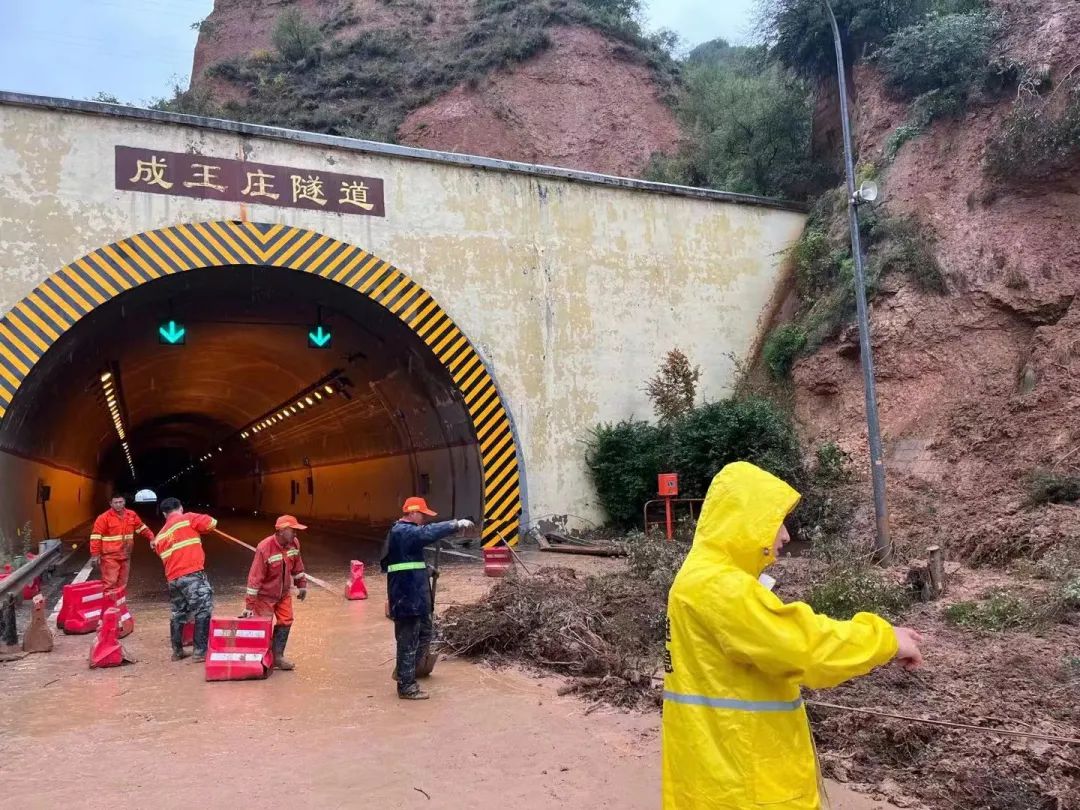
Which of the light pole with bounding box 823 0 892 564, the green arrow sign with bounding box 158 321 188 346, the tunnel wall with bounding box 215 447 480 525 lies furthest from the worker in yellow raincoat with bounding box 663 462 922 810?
the green arrow sign with bounding box 158 321 188 346

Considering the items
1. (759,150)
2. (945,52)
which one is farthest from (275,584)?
(759,150)

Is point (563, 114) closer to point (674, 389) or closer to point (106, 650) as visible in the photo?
point (674, 389)

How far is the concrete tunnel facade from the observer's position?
11.6m

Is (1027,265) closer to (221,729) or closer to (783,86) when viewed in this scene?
(783,86)

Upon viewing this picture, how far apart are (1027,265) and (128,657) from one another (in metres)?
12.9

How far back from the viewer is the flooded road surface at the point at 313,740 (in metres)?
4.39

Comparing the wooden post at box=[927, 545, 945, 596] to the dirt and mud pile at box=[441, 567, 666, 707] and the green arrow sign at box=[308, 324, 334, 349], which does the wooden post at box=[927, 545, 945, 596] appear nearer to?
the dirt and mud pile at box=[441, 567, 666, 707]

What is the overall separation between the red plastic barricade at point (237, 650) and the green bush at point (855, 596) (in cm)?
469

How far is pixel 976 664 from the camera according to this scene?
17.8 ft

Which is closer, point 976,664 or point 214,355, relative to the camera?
point 976,664

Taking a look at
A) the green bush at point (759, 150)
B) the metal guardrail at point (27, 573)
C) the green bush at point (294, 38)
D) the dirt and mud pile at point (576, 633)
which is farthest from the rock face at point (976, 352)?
the green bush at point (294, 38)

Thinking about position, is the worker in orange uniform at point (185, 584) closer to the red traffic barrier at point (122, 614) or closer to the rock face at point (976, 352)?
the red traffic barrier at point (122, 614)

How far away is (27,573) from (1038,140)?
49.5 feet

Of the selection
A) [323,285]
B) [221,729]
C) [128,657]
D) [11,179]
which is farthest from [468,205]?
[221,729]
